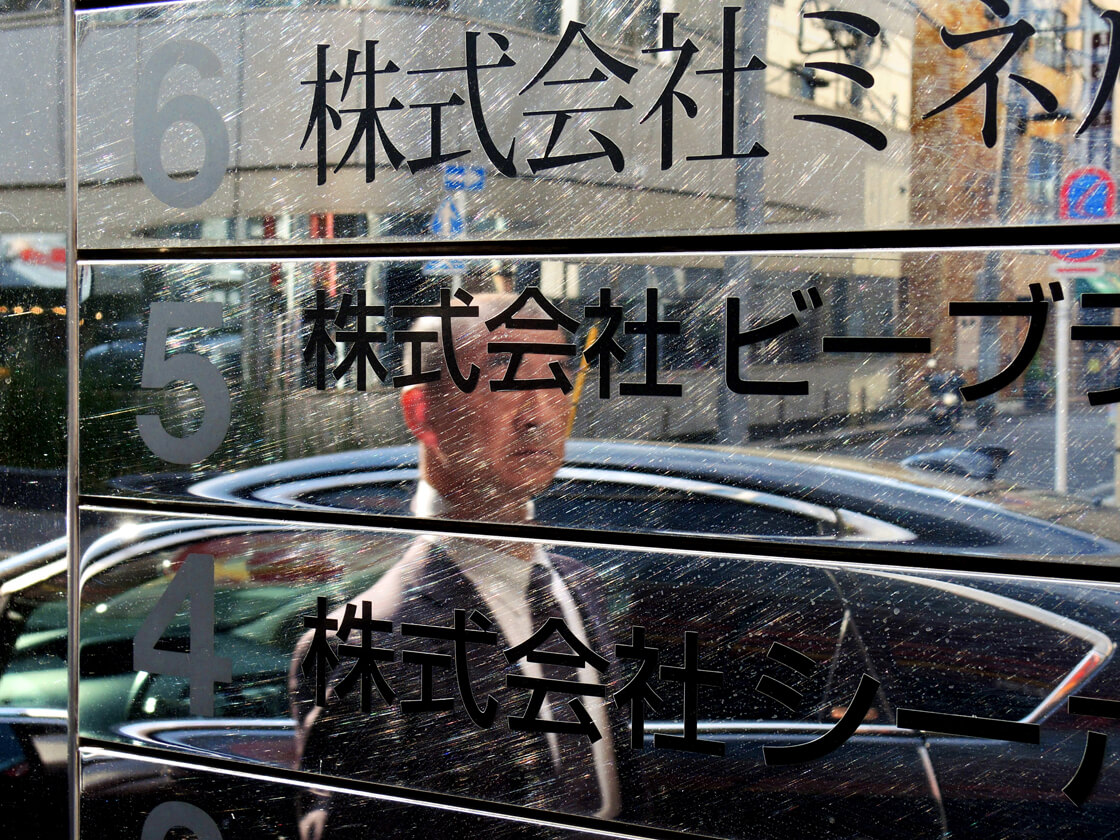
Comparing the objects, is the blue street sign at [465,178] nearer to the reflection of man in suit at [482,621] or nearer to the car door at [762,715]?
the reflection of man in suit at [482,621]

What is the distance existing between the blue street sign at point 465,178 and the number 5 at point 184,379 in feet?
1.31

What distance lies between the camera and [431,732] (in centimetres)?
155

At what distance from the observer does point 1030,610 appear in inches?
51.1

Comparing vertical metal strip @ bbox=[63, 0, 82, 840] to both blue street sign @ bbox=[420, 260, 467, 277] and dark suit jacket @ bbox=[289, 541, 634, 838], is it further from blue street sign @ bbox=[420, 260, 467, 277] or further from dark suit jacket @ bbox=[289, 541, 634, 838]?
blue street sign @ bbox=[420, 260, 467, 277]

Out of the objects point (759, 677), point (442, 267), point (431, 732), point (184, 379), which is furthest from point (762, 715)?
point (184, 379)

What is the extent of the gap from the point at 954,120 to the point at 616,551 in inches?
26.3

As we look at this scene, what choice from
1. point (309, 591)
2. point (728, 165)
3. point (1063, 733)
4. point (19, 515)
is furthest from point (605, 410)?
point (19, 515)

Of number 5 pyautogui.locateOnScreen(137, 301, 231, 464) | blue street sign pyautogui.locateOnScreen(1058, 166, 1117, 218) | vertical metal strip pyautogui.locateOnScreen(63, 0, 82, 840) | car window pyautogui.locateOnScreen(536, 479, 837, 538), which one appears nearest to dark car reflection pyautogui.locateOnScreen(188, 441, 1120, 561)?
car window pyautogui.locateOnScreen(536, 479, 837, 538)

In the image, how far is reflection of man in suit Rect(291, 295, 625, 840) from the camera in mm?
Answer: 1479

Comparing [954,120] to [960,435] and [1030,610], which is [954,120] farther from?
[1030,610]

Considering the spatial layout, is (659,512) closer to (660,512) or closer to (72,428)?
(660,512)

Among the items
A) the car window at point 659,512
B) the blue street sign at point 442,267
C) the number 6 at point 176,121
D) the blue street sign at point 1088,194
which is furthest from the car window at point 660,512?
the number 6 at point 176,121

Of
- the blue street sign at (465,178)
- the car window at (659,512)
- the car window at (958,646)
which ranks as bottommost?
the car window at (958,646)

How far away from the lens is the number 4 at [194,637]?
65.5 inches
